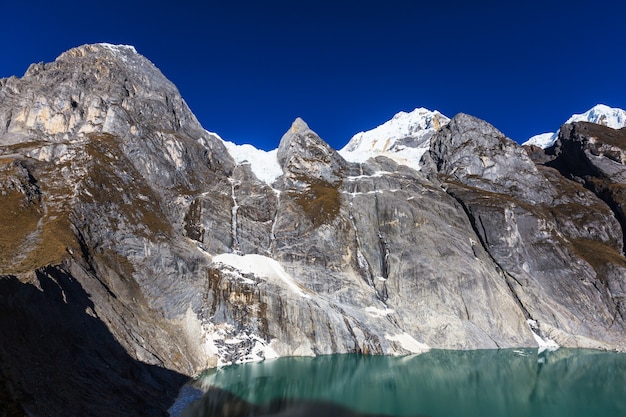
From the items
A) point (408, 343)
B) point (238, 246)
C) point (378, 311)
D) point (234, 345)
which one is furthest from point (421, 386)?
point (238, 246)

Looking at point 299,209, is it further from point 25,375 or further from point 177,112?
point 25,375

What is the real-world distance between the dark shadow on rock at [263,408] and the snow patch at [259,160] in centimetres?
8544

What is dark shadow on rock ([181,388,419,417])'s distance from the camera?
3575 centimetres

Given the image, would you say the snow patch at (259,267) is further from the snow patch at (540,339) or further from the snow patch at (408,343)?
the snow patch at (540,339)

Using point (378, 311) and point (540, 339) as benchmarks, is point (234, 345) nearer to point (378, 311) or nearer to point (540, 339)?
point (378, 311)

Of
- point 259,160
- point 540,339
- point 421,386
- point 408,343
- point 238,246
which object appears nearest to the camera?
point 421,386

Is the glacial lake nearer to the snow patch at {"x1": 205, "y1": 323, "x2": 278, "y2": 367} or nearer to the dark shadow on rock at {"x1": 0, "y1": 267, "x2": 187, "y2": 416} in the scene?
the snow patch at {"x1": 205, "y1": 323, "x2": 278, "y2": 367}

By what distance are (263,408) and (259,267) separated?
4478cm

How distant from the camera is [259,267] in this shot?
3236 inches

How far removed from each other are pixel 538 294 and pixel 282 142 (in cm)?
10984

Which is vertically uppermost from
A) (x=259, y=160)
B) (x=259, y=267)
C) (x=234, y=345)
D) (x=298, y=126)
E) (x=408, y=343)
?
(x=298, y=126)

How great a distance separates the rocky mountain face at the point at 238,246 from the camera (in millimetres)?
42438

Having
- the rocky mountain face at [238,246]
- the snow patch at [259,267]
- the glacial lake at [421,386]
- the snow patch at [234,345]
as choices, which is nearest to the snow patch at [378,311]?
the rocky mountain face at [238,246]

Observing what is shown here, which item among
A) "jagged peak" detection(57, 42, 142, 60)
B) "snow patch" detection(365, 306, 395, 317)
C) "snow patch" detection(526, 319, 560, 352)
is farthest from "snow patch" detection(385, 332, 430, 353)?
"jagged peak" detection(57, 42, 142, 60)
